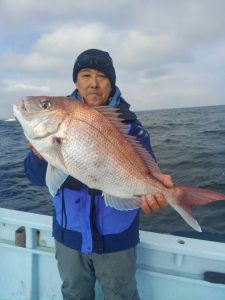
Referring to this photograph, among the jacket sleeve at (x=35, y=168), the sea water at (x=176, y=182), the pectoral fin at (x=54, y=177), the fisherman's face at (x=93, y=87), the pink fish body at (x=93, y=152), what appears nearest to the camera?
the pink fish body at (x=93, y=152)

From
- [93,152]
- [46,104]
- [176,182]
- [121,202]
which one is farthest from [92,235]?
[176,182]

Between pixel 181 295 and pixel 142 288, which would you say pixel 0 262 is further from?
pixel 181 295

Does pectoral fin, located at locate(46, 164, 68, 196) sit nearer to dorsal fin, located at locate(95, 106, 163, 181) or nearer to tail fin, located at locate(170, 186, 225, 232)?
dorsal fin, located at locate(95, 106, 163, 181)

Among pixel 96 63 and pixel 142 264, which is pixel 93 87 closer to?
pixel 96 63

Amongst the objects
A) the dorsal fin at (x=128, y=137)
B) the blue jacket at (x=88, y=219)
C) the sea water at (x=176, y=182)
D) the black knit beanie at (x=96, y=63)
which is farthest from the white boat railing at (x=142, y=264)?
the sea water at (x=176, y=182)

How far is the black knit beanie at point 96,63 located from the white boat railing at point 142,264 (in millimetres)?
1710

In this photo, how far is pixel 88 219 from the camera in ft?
9.12

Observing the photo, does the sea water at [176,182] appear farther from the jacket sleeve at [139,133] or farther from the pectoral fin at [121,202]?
the pectoral fin at [121,202]

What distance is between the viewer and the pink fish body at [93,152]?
2.27 metres

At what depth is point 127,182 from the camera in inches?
95.9

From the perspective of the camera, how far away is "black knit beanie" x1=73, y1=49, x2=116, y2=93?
315 centimetres

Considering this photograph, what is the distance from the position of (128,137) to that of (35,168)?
34.9 inches

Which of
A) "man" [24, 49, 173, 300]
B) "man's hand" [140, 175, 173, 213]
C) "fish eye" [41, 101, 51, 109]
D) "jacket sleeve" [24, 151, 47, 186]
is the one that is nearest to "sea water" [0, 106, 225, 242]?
"man" [24, 49, 173, 300]

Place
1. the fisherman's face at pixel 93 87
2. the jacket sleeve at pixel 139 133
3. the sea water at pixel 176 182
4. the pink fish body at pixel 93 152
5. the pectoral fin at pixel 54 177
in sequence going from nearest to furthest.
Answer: the pink fish body at pixel 93 152, the pectoral fin at pixel 54 177, the jacket sleeve at pixel 139 133, the fisherman's face at pixel 93 87, the sea water at pixel 176 182
